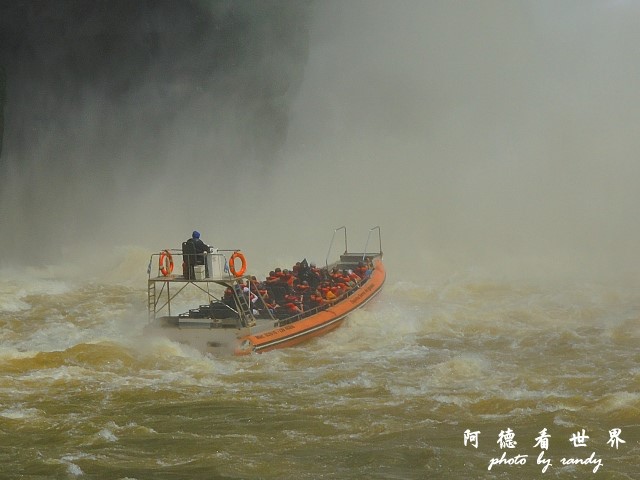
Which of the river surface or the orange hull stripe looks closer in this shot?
the river surface

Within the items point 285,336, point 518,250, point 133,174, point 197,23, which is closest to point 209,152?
point 133,174

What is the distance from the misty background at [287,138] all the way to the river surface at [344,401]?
15069 millimetres

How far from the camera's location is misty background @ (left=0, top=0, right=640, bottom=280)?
1443 inches

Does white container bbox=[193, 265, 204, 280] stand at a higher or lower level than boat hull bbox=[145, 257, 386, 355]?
higher

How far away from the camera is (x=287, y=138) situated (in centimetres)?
4534

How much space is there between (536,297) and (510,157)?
1784cm

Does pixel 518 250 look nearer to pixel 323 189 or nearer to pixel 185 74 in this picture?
pixel 323 189

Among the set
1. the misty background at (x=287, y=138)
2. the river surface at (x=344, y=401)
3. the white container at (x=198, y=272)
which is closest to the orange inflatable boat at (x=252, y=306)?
the white container at (x=198, y=272)

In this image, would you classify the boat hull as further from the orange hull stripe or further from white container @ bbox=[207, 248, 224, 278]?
white container @ bbox=[207, 248, 224, 278]

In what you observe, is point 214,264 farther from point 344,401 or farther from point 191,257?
point 344,401

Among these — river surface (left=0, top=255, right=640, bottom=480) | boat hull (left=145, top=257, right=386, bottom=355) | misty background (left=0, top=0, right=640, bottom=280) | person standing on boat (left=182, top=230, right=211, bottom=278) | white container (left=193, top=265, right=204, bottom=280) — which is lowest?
river surface (left=0, top=255, right=640, bottom=480)

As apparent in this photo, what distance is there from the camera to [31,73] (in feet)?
126

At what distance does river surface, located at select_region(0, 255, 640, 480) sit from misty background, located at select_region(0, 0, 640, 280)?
1507 cm

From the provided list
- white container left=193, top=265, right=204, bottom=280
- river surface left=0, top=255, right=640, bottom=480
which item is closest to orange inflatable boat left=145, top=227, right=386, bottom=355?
white container left=193, top=265, right=204, bottom=280
